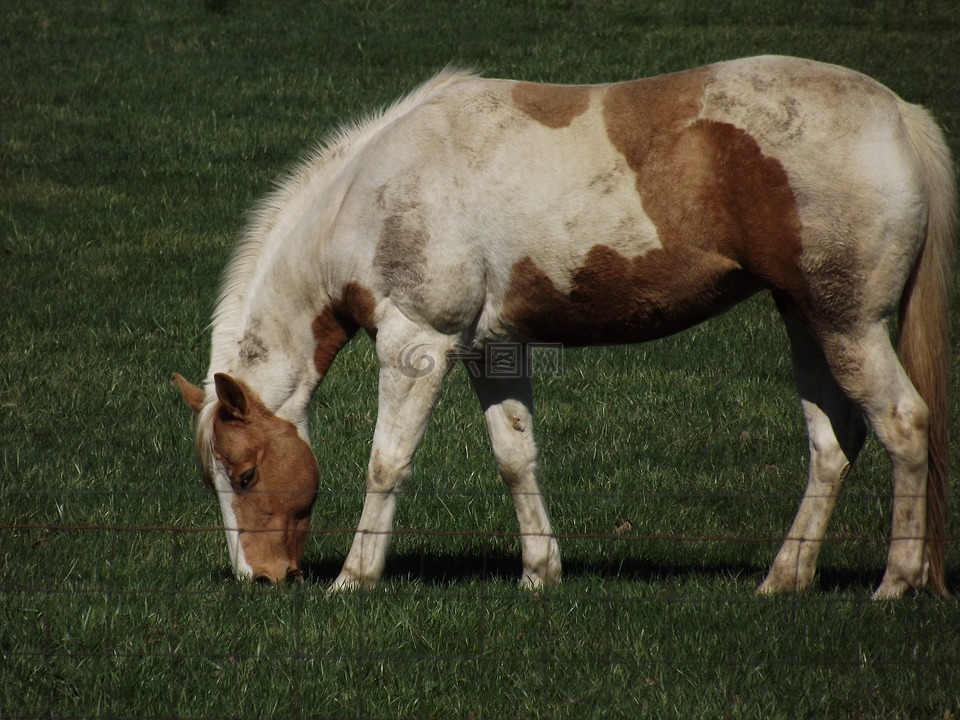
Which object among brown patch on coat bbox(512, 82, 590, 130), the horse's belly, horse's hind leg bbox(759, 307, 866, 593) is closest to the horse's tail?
horse's hind leg bbox(759, 307, 866, 593)

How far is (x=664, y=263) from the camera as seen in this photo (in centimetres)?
472

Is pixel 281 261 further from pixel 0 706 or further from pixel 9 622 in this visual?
pixel 0 706

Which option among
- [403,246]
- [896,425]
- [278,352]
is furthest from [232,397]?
[896,425]

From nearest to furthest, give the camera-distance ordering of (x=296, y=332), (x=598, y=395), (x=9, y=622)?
(x=9, y=622) < (x=296, y=332) < (x=598, y=395)

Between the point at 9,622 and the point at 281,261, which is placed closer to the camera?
the point at 9,622

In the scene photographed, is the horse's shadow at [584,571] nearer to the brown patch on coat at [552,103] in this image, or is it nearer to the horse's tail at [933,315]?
the horse's tail at [933,315]

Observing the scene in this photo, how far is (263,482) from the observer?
16.8ft

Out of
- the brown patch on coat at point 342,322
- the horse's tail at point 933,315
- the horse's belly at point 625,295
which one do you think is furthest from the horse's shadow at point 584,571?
the horse's belly at point 625,295

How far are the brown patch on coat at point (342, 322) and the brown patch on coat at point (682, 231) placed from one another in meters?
0.62

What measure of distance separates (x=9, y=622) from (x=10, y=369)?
3720mm

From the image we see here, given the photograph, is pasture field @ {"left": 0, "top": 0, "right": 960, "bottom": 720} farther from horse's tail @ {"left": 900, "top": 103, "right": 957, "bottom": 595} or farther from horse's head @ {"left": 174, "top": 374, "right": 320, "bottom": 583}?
horse's tail @ {"left": 900, "top": 103, "right": 957, "bottom": 595}

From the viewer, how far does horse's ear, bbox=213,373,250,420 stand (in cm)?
493

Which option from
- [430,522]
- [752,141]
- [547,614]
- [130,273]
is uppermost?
[752,141]

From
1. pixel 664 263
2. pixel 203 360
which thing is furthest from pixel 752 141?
pixel 203 360
